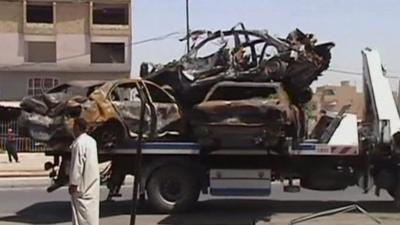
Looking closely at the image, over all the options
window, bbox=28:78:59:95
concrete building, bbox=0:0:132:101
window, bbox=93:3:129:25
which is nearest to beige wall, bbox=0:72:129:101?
concrete building, bbox=0:0:132:101

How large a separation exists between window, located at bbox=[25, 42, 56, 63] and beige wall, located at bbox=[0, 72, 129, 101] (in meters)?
2.27

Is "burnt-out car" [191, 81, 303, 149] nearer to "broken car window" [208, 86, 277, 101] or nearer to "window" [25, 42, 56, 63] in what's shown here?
"broken car window" [208, 86, 277, 101]

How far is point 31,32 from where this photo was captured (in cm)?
6231

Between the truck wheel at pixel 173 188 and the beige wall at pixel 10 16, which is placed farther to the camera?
the beige wall at pixel 10 16

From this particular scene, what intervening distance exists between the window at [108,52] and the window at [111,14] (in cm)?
185

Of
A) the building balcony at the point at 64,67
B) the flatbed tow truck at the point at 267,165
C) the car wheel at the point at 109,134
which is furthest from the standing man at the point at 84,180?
the building balcony at the point at 64,67

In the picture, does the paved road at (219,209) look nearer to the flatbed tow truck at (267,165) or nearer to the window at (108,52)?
the flatbed tow truck at (267,165)

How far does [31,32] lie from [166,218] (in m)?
49.0

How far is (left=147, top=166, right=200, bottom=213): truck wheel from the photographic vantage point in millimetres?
15464

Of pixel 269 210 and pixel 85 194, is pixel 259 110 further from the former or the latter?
pixel 85 194

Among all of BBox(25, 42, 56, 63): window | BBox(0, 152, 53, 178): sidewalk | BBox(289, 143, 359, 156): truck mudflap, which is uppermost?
BBox(25, 42, 56, 63): window

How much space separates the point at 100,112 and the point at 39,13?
5013 cm

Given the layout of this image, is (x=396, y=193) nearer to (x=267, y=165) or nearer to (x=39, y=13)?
(x=267, y=165)

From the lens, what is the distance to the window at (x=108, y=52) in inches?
2491
